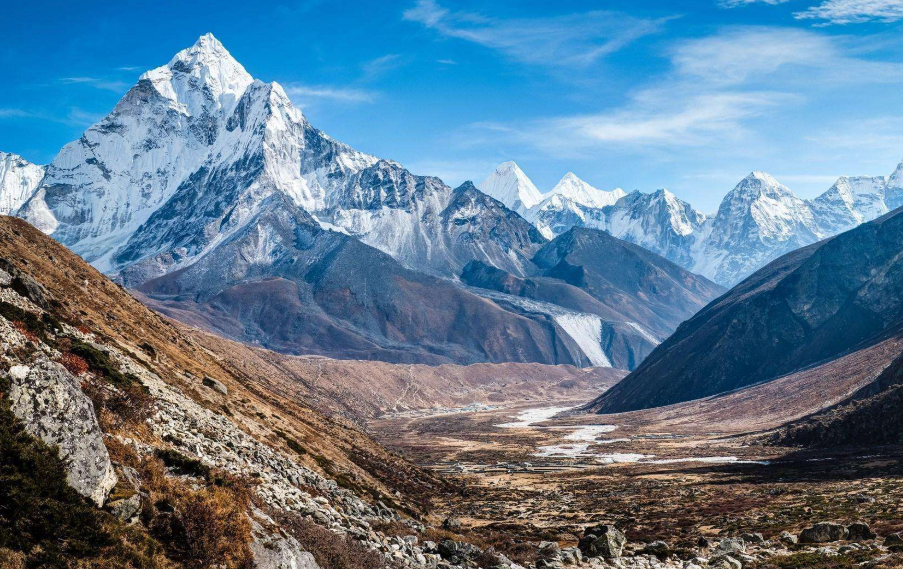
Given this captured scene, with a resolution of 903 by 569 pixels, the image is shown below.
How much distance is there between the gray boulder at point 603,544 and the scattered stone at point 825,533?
11594 millimetres

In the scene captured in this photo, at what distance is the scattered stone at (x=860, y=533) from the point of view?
136 feet

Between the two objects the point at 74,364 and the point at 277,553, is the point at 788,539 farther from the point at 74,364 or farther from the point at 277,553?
the point at 74,364

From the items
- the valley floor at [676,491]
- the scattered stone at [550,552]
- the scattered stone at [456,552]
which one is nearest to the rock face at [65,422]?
the scattered stone at [456,552]

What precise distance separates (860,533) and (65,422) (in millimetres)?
43253

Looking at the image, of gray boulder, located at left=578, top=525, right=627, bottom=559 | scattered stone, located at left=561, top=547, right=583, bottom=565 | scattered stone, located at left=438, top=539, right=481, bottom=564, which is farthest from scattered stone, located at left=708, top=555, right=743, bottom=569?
scattered stone, located at left=438, top=539, right=481, bottom=564

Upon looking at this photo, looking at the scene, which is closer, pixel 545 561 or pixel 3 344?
pixel 3 344

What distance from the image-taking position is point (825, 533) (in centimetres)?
4331

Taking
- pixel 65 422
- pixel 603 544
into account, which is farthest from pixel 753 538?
pixel 65 422

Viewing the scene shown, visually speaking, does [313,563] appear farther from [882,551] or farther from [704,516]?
[704,516]

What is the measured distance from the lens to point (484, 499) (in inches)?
3209

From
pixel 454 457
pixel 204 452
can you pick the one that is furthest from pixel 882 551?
pixel 454 457

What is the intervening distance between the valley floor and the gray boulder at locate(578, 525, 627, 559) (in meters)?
5.75

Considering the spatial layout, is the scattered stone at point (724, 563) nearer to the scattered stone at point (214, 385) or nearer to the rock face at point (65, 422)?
the rock face at point (65, 422)

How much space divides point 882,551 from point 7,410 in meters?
39.4
